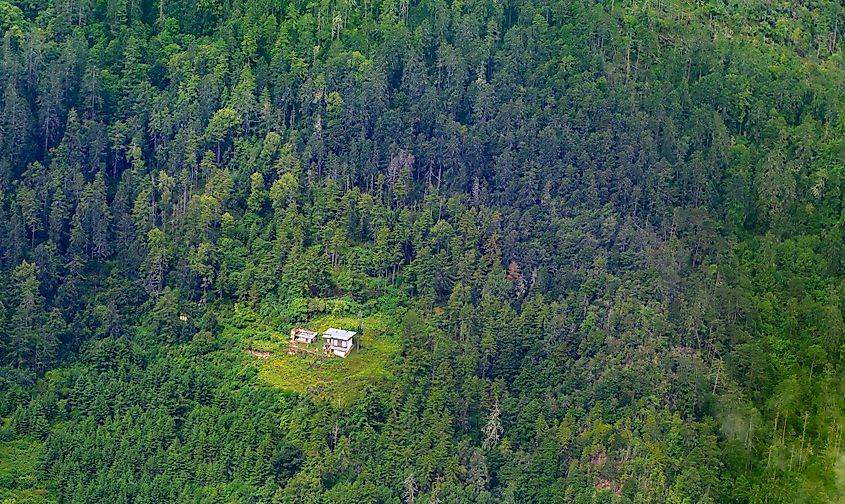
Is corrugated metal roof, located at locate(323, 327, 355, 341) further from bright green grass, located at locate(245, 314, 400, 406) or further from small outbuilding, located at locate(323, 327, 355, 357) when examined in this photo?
bright green grass, located at locate(245, 314, 400, 406)

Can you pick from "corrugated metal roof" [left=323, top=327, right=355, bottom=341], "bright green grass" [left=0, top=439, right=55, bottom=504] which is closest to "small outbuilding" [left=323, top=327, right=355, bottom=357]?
"corrugated metal roof" [left=323, top=327, right=355, bottom=341]

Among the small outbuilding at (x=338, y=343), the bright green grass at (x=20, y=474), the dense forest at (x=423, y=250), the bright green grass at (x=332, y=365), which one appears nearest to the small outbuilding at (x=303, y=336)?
the bright green grass at (x=332, y=365)

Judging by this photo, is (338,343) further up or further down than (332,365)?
further up

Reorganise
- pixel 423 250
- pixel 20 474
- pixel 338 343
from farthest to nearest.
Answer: pixel 423 250
pixel 338 343
pixel 20 474

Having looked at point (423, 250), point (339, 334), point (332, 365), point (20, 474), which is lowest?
point (20, 474)

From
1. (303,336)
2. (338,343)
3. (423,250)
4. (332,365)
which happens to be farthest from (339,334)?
(423,250)

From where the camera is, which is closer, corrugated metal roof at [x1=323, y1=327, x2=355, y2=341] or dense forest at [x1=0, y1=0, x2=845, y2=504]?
dense forest at [x1=0, y1=0, x2=845, y2=504]

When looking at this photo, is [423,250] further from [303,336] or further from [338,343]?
[303,336]

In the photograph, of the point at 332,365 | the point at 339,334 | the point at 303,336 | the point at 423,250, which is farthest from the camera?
the point at 423,250
